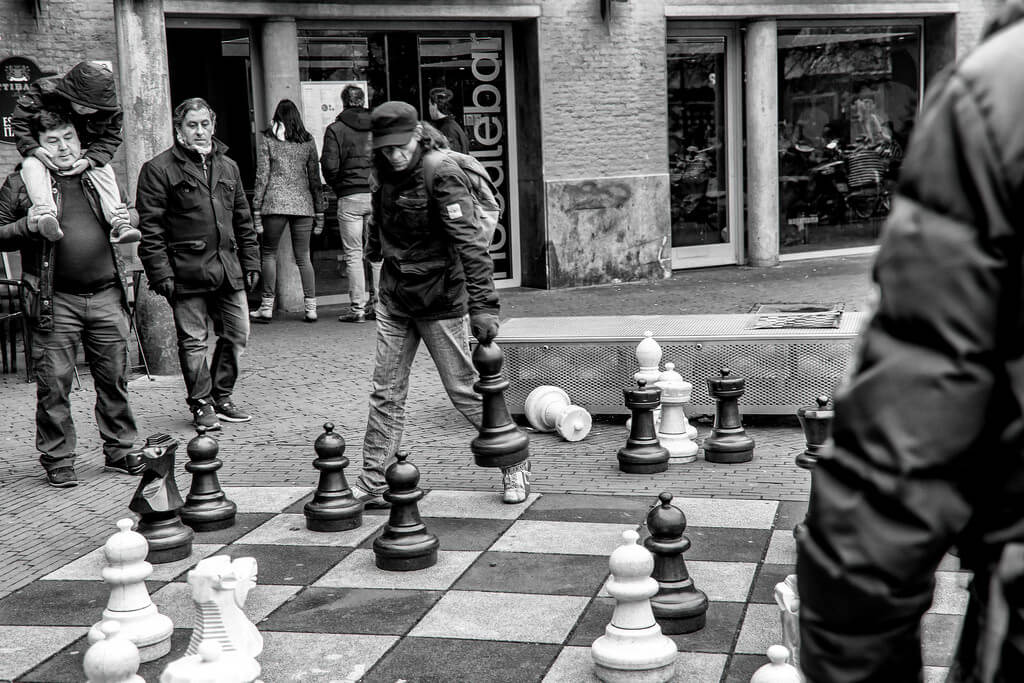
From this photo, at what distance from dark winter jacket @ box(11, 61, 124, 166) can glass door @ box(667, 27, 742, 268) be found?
8685 millimetres

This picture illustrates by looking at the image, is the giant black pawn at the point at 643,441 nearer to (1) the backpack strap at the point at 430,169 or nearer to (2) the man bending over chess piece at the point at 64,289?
(1) the backpack strap at the point at 430,169

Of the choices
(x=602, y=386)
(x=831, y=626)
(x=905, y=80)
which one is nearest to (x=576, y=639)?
(x=831, y=626)

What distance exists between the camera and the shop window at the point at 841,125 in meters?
15.1

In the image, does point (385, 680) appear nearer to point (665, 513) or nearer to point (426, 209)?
point (665, 513)

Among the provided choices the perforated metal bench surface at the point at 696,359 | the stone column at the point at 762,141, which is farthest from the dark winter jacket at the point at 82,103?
the stone column at the point at 762,141

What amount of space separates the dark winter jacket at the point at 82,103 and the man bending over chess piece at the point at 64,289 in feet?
0.19

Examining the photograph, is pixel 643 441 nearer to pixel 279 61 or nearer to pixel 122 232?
pixel 122 232

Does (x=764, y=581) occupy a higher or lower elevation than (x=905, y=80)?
lower

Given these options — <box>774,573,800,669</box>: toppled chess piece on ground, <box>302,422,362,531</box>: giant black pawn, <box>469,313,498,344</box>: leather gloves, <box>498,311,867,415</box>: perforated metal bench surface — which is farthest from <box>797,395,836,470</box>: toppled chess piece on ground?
<box>302,422,362,531</box>: giant black pawn

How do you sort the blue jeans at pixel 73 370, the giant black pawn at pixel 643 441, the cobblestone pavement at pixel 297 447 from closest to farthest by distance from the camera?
the cobblestone pavement at pixel 297 447 < the giant black pawn at pixel 643 441 < the blue jeans at pixel 73 370

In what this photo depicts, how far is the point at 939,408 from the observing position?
4.80 feet

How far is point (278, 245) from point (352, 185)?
889 mm

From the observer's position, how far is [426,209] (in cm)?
581

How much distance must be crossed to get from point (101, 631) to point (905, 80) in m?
14.1
